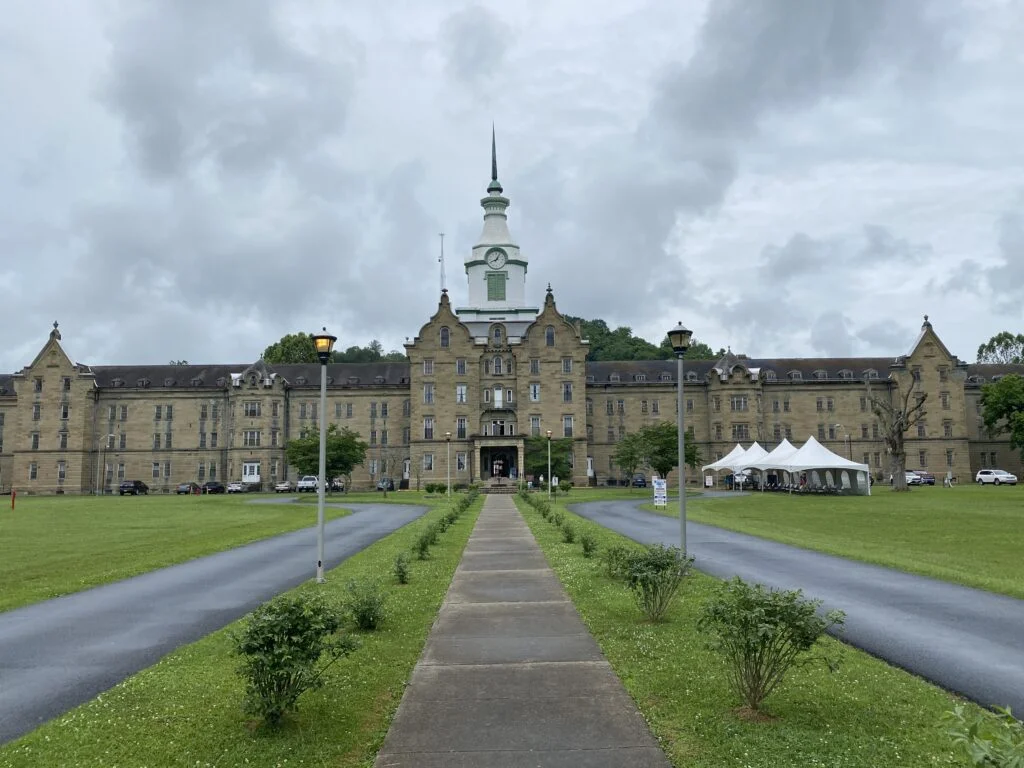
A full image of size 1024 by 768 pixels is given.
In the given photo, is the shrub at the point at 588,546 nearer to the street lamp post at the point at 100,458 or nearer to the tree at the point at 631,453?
the tree at the point at 631,453

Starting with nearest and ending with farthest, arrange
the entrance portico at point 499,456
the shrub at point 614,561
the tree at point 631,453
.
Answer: the shrub at point 614,561 → the tree at point 631,453 → the entrance portico at point 499,456

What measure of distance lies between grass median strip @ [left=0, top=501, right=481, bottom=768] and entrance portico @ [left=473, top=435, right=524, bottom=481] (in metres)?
73.0

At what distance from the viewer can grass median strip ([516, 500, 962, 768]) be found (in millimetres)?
7570

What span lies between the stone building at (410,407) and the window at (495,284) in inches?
533

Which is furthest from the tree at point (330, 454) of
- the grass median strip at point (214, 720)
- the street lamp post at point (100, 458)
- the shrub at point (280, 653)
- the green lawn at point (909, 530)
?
the shrub at point (280, 653)

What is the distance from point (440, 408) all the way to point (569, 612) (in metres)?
76.1

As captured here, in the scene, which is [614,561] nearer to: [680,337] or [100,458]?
[680,337]

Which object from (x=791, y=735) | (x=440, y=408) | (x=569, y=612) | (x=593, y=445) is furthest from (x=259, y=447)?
(x=791, y=735)

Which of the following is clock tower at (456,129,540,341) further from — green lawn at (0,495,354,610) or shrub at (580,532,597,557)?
shrub at (580,532,597,557)

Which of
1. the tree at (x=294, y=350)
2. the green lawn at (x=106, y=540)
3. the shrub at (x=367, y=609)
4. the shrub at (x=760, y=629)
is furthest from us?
the tree at (x=294, y=350)

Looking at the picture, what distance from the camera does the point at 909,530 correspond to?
3153cm

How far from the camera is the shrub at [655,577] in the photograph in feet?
44.6

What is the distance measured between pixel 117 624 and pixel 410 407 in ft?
259

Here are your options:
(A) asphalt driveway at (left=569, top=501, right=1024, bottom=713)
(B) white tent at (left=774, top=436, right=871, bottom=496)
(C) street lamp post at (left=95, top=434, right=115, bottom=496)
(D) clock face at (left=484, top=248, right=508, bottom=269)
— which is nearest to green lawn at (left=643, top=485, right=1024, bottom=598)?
(A) asphalt driveway at (left=569, top=501, right=1024, bottom=713)
